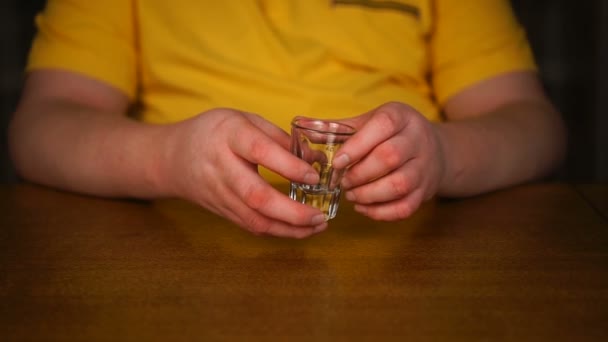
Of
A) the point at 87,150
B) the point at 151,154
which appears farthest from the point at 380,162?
the point at 87,150

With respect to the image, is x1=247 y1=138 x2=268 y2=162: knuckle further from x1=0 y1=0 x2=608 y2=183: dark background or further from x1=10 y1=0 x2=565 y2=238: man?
x1=0 y1=0 x2=608 y2=183: dark background

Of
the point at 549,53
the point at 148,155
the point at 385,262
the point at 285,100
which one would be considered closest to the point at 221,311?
the point at 385,262

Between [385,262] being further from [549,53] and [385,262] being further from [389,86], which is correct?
[549,53]

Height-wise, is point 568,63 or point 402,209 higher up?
point 402,209

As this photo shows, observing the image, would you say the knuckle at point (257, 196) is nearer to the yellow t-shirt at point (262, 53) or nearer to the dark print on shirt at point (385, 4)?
the yellow t-shirt at point (262, 53)

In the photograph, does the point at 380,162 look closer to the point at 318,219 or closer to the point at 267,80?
the point at 318,219
